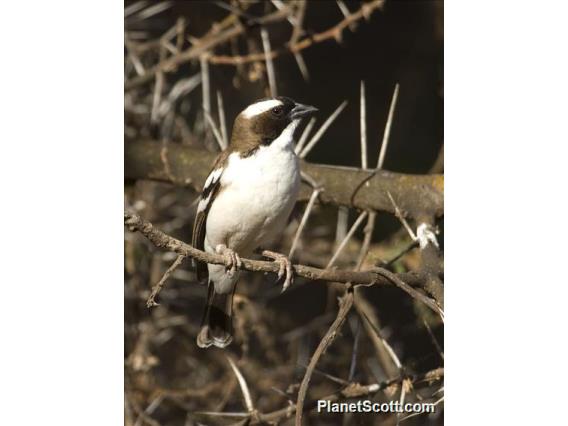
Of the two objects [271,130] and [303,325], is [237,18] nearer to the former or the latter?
[271,130]

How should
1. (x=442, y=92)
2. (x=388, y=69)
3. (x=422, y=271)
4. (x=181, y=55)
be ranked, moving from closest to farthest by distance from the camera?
1. (x=422, y=271)
2. (x=442, y=92)
3. (x=181, y=55)
4. (x=388, y=69)

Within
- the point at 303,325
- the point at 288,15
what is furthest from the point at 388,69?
the point at 303,325

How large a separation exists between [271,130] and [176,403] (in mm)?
1667

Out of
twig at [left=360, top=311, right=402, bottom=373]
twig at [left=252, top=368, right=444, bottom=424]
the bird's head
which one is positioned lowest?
twig at [left=252, top=368, right=444, bottom=424]

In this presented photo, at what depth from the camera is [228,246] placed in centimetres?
473

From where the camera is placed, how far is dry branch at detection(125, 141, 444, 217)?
186 inches

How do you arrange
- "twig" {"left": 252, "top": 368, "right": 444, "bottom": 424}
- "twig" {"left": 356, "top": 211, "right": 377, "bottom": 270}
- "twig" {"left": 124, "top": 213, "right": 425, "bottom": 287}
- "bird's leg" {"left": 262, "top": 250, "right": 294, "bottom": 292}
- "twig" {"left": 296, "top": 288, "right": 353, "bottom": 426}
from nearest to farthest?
1. "twig" {"left": 124, "top": 213, "right": 425, "bottom": 287}
2. "twig" {"left": 296, "top": 288, "right": 353, "bottom": 426}
3. "bird's leg" {"left": 262, "top": 250, "right": 294, "bottom": 292}
4. "twig" {"left": 252, "top": 368, "right": 444, "bottom": 424}
5. "twig" {"left": 356, "top": 211, "right": 377, "bottom": 270}

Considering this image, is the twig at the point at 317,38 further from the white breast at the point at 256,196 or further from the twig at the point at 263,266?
the twig at the point at 263,266

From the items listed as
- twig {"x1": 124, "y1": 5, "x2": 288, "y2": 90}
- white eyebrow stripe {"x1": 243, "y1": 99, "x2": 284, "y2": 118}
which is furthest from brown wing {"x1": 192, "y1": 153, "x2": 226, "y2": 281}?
twig {"x1": 124, "y1": 5, "x2": 288, "y2": 90}

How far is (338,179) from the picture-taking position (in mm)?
5020

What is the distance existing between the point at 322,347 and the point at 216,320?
1.54 meters

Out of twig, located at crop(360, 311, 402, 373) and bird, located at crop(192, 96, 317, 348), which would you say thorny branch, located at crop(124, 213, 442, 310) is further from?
bird, located at crop(192, 96, 317, 348)

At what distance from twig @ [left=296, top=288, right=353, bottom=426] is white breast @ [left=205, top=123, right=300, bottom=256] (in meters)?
0.89

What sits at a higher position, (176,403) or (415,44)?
(415,44)
